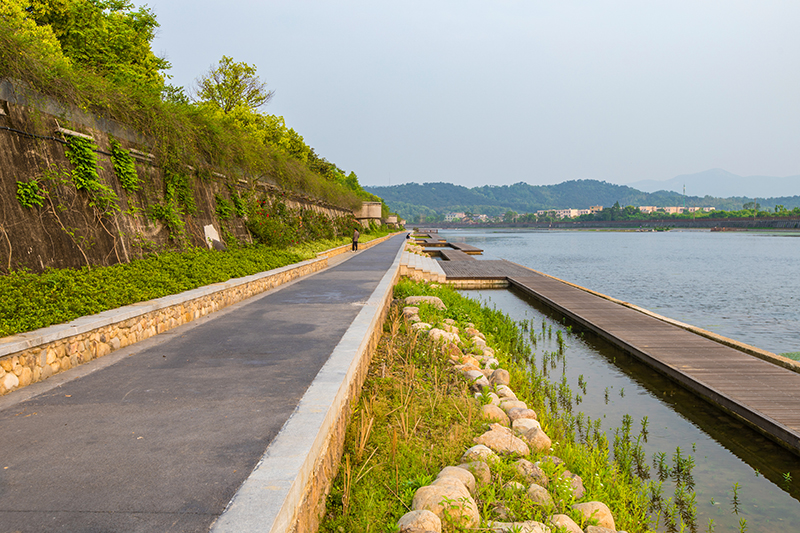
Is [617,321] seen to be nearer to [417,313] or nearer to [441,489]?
[417,313]

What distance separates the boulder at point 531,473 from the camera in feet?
14.8

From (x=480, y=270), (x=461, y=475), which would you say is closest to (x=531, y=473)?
(x=461, y=475)

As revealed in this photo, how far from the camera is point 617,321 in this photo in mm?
13711

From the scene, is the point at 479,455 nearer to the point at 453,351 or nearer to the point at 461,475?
the point at 461,475

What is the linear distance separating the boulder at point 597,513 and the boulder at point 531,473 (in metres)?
0.38

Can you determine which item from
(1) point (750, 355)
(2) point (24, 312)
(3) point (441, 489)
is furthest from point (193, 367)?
(1) point (750, 355)

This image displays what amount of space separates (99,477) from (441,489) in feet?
8.22

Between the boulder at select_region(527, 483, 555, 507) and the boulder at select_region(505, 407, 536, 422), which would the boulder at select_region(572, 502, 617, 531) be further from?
the boulder at select_region(505, 407, 536, 422)

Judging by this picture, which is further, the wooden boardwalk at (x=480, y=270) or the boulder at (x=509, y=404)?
the wooden boardwalk at (x=480, y=270)

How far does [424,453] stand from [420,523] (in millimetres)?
1336

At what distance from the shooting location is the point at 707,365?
A: 30.5 feet

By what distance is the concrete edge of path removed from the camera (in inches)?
101

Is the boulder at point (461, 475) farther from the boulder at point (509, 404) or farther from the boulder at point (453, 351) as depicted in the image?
the boulder at point (453, 351)

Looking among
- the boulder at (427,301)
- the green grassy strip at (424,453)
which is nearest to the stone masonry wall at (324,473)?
the green grassy strip at (424,453)
